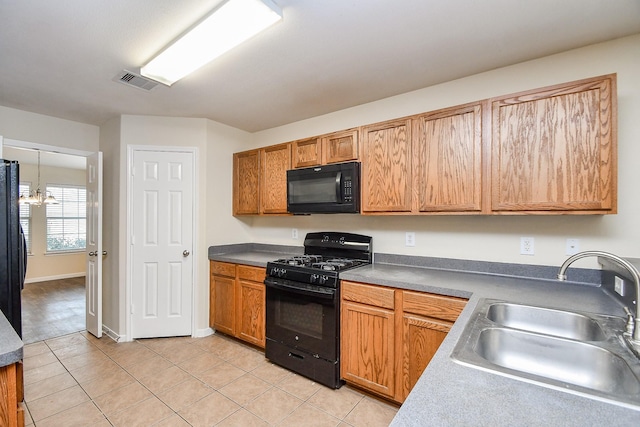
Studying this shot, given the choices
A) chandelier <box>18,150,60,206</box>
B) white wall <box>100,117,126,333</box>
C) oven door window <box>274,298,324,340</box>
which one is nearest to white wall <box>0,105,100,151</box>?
white wall <box>100,117,126,333</box>

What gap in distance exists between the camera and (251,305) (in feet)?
9.30

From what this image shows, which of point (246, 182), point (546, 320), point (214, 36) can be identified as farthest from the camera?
point (246, 182)

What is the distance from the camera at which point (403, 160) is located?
2232mm

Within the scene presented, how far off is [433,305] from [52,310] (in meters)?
5.05

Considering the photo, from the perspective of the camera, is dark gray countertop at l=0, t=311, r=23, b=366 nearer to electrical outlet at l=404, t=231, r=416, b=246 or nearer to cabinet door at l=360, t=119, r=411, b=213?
cabinet door at l=360, t=119, r=411, b=213

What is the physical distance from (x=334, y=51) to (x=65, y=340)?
386 cm

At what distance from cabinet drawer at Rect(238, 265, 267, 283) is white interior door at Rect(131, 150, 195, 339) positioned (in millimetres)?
659

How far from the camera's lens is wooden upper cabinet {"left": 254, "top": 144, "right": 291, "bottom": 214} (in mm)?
2982

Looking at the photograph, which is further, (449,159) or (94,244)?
(94,244)

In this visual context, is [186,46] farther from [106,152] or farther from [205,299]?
[205,299]

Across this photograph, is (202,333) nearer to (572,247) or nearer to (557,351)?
(557,351)

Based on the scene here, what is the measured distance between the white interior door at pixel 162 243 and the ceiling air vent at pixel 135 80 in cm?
87

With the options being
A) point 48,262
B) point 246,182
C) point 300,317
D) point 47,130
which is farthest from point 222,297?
point 48,262

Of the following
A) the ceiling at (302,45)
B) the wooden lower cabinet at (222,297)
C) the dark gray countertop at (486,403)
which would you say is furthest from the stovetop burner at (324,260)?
the ceiling at (302,45)
